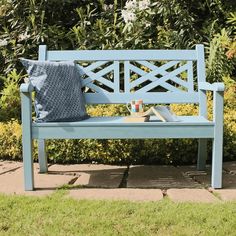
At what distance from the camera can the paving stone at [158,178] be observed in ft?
11.5

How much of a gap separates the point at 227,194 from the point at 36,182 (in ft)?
4.44

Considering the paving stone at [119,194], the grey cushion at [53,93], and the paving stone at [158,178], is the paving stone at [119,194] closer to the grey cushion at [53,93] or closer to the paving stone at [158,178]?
the paving stone at [158,178]

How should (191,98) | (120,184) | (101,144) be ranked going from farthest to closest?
(101,144) → (191,98) → (120,184)

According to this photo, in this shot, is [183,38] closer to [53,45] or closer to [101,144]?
[53,45]

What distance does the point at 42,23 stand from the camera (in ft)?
18.5

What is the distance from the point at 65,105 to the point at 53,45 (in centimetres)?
243

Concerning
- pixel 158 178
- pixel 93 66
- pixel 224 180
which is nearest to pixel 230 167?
pixel 224 180

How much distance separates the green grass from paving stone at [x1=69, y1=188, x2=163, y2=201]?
0.14 meters

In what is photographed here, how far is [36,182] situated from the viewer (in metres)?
3.63

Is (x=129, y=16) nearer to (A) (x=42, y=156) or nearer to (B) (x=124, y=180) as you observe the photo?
(A) (x=42, y=156)

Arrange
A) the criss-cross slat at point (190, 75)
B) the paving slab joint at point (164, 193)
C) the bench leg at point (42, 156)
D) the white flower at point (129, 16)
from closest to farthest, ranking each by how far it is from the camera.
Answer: the paving slab joint at point (164, 193) → the bench leg at point (42, 156) → the criss-cross slat at point (190, 75) → the white flower at point (129, 16)

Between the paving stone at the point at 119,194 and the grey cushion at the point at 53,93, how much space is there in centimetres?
56

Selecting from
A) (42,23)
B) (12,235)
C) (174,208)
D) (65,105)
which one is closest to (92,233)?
(12,235)


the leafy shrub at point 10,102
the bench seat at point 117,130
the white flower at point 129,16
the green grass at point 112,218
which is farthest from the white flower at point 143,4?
the green grass at point 112,218
